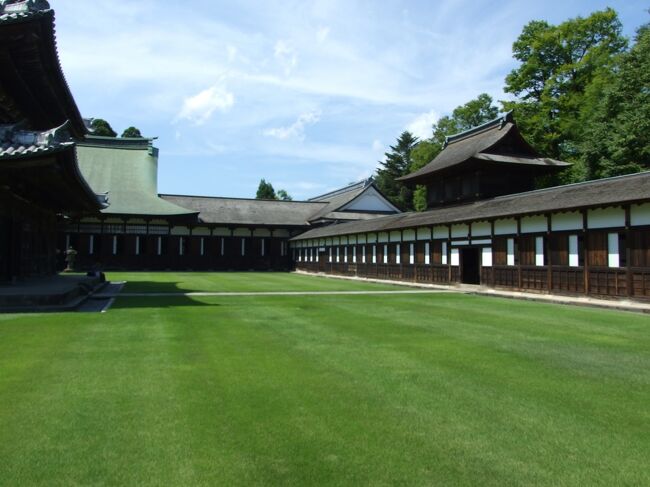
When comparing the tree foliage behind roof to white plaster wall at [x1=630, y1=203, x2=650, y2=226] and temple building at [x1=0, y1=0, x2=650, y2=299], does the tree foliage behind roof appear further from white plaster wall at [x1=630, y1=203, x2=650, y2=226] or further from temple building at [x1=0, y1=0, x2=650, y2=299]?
white plaster wall at [x1=630, y1=203, x2=650, y2=226]

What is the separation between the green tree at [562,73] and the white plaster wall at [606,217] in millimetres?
20600

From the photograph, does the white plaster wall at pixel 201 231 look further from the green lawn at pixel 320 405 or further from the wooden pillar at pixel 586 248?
the green lawn at pixel 320 405

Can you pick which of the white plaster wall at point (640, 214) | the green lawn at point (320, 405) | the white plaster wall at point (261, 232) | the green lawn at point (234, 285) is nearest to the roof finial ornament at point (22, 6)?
the green lawn at point (320, 405)

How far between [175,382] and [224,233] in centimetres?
3878

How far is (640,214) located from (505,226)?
5909 mm

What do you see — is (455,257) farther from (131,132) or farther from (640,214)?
(131,132)

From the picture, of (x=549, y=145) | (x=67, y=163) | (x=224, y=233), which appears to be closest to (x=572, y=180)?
(x=549, y=145)

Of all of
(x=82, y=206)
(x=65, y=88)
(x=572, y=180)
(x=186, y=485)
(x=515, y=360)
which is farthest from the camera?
(x=572, y=180)

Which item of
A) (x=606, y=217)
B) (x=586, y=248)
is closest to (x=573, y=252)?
(x=586, y=248)

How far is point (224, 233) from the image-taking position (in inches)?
1731

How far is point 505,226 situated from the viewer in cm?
2036

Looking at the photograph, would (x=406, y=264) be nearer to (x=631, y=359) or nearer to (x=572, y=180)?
(x=572, y=180)

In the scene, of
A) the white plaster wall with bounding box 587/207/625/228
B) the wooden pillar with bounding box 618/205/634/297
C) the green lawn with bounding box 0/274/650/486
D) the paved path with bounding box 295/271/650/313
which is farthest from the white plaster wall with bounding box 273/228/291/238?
the green lawn with bounding box 0/274/650/486

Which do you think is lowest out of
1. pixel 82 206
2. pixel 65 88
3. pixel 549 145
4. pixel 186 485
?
pixel 186 485
